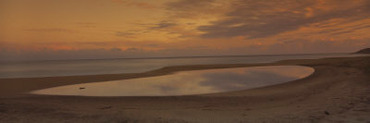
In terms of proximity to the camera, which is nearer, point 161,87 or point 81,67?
point 161,87

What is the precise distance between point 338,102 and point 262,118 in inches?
178

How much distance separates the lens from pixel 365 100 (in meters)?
9.35

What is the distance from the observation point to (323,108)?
8.41 m

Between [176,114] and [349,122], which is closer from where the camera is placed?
[349,122]

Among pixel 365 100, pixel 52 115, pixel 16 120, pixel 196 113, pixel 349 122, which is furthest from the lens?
pixel 365 100

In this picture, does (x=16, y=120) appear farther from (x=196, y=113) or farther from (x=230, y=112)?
(x=230, y=112)

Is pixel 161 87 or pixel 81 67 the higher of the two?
pixel 161 87

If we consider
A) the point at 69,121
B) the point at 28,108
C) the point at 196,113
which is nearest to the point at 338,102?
the point at 196,113

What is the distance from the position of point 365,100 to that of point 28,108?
14.2 meters

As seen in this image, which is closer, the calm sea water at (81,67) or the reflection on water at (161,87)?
the reflection on water at (161,87)

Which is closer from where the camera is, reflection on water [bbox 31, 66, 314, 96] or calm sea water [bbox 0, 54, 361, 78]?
reflection on water [bbox 31, 66, 314, 96]

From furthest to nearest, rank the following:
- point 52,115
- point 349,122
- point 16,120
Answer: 1. point 52,115
2. point 16,120
3. point 349,122

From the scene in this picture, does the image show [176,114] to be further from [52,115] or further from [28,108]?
[28,108]

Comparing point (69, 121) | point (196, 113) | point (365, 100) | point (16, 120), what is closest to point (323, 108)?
point (365, 100)
